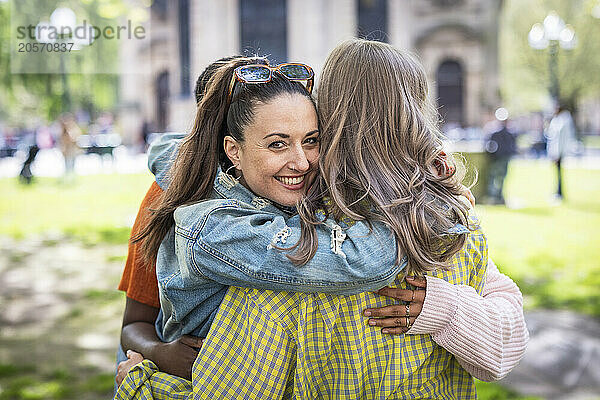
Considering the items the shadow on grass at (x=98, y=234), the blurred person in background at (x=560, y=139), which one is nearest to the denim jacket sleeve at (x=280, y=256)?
the shadow on grass at (x=98, y=234)

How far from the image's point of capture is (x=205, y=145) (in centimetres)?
214

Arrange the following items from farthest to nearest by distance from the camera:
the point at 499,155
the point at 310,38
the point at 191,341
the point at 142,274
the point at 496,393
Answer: the point at 310,38 → the point at 499,155 → the point at 496,393 → the point at 142,274 → the point at 191,341

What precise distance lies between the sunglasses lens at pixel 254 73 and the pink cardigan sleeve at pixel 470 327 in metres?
0.77

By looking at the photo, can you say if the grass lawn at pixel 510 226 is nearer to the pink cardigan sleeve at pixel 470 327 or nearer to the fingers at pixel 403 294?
the pink cardigan sleeve at pixel 470 327

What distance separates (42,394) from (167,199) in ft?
10.4

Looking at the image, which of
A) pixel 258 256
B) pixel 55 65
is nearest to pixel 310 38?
pixel 55 65

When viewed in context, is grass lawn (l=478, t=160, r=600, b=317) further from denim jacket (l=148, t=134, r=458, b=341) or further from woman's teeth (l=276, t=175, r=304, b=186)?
denim jacket (l=148, t=134, r=458, b=341)

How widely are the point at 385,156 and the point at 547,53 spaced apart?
1525 inches

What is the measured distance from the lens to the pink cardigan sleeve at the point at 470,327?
193 centimetres

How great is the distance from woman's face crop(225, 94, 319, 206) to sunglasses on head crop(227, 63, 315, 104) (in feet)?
0.25

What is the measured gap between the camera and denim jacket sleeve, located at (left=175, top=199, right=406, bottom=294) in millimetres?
1764

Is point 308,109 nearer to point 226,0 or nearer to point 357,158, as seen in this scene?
point 357,158

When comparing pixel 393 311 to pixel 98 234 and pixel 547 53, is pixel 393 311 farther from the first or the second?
pixel 547 53

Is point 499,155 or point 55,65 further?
point 55,65
